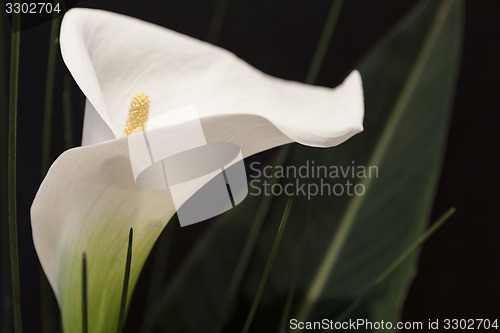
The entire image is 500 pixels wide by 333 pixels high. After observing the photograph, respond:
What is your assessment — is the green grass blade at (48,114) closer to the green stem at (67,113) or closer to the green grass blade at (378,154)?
the green stem at (67,113)

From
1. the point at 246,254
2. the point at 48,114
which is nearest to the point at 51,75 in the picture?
the point at 48,114

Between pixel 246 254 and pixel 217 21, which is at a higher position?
pixel 217 21

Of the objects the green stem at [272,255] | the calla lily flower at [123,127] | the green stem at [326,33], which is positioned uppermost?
the green stem at [326,33]

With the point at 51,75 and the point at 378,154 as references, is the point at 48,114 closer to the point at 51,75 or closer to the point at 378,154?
the point at 51,75

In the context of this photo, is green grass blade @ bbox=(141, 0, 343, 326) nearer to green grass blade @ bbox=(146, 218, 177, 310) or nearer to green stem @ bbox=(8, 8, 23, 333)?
green grass blade @ bbox=(146, 218, 177, 310)

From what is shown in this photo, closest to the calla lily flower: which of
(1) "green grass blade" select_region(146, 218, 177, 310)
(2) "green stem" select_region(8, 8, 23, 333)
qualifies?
(2) "green stem" select_region(8, 8, 23, 333)

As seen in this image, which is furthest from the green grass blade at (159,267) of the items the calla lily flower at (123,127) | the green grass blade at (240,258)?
the calla lily flower at (123,127)

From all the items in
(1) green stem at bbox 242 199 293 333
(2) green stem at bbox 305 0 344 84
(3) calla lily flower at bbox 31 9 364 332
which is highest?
(2) green stem at bbox 305 0 344 84
